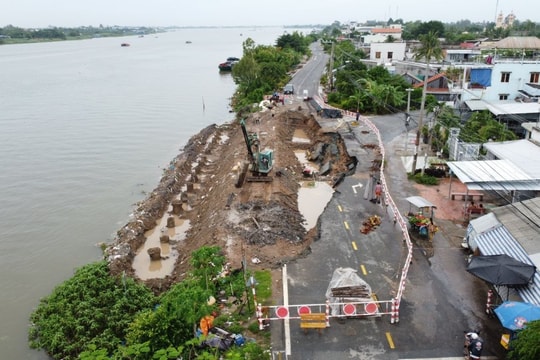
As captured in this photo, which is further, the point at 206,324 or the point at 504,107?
the point at 504,107


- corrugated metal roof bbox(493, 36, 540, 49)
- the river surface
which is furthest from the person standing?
corrugated metal roof bbox(493, 36, 540, 49)

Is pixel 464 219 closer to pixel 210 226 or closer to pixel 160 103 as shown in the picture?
pixel 210 226

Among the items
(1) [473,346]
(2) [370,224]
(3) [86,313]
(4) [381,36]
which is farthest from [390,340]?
(4) [381,36]

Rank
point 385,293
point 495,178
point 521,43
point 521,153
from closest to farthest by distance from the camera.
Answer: point 385,293
point 495,178
point 521,153
point 521,43

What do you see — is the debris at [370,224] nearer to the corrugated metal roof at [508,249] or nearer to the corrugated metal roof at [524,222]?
the corrugated metal roof at [508,249]

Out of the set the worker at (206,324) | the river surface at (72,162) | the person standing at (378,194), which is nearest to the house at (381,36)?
the river surface at (72,162)

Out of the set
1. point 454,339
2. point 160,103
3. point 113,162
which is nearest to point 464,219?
point 454,339

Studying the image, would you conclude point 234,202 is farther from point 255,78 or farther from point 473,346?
point 255,78
